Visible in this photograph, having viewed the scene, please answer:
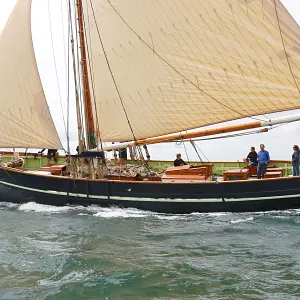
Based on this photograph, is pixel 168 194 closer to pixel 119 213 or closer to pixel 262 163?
pixel 119 213

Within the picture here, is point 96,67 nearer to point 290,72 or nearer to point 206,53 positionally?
point 206,53

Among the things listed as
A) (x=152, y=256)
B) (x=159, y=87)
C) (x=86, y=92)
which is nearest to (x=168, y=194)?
(x=159, y=87)

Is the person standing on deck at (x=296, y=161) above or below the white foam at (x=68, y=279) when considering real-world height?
above

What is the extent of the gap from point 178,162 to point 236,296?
10.9m

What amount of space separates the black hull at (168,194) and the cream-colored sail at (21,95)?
150 cm

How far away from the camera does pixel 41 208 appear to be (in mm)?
17109

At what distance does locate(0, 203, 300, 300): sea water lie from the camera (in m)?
7.44

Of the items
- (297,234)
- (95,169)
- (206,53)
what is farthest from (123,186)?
(297,234)

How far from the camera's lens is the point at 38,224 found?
14.0 meters

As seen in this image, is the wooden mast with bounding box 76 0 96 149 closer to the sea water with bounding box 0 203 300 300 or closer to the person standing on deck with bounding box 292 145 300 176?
the sea water with bounding box 0 203 300 300

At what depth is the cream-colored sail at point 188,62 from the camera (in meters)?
14.7

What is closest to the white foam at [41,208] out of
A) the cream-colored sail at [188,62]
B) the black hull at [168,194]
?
the black hull at [168,194]

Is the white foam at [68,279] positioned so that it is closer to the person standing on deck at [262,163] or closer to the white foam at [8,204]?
the person standing on deck at [262,163]

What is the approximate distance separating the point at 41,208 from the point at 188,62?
7.65 m
